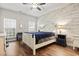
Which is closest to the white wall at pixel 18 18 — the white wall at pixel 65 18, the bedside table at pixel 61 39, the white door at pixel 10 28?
the white door at pixel 10 28

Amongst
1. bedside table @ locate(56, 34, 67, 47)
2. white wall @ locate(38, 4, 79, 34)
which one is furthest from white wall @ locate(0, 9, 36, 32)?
bedside table @ locate(56, 34, 67, 47)

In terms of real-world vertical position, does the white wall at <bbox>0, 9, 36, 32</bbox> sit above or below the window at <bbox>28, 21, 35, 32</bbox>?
above

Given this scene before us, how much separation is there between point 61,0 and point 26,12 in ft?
2.58

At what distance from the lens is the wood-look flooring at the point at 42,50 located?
1.84 m

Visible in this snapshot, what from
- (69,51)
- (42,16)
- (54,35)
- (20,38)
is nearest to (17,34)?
(20,38)

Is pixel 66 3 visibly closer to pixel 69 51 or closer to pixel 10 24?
pixel 69 51

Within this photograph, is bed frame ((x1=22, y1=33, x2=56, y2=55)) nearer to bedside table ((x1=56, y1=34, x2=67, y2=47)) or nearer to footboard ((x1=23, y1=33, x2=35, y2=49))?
footboard ((x1=23, y1=33, x2=35, y2=49))

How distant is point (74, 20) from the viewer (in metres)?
1.84

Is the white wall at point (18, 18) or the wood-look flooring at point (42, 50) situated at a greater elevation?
the white wall at point (18, 18)

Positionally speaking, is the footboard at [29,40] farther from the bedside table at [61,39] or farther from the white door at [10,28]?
the bedside table at [61,39]

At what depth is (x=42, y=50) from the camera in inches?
73.9

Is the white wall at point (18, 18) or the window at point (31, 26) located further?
the window at point (31, 26)

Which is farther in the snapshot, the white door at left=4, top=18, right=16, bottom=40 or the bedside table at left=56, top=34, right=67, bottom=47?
the bedside table at left=56, top=34, right=67, bottom=47

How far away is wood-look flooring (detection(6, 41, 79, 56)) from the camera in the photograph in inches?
72.3
